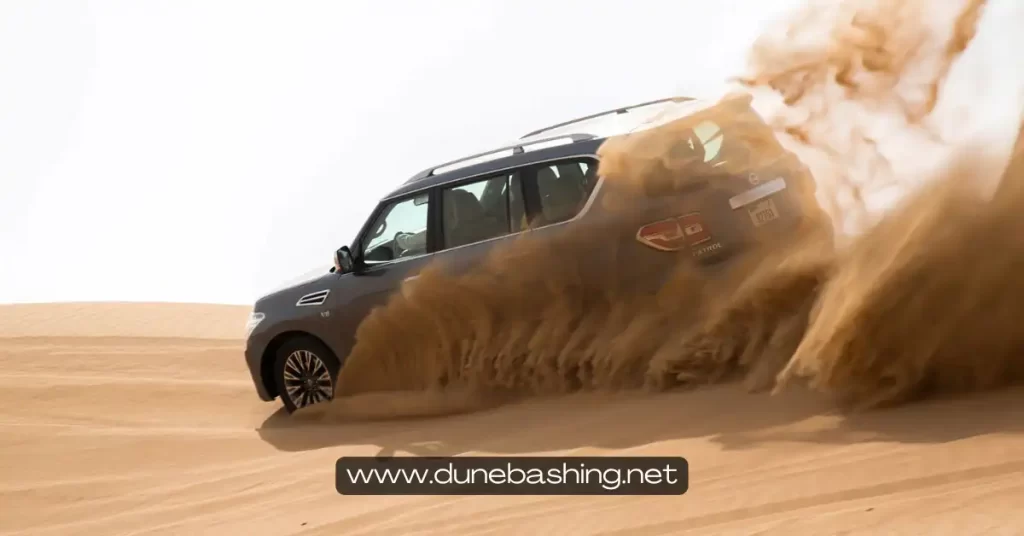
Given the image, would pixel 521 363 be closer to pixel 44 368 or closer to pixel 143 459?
pixel 143 459

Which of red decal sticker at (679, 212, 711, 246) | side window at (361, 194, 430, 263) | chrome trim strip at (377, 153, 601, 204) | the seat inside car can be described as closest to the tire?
side window at (361, 194, 430, 263)

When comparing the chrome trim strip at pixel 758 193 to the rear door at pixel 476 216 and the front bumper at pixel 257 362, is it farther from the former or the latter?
the front bumper at pixel 257 362

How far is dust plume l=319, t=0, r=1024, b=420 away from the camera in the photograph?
5.57 m

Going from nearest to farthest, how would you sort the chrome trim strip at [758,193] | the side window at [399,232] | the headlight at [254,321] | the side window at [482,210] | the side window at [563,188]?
the chrome trim strip at [758,193] → the side window at [563,188] → the side window at [482,210] → the side window at [399,232] → the headlight at [254,321]

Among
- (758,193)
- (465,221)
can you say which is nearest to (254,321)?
(465,221)

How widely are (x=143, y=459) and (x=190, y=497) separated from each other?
1.53 meters

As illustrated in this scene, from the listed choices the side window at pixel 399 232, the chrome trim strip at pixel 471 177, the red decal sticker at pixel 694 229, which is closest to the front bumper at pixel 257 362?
the side window at pixel 399 232

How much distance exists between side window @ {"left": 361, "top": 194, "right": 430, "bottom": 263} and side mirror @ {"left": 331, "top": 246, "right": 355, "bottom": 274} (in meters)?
0.11

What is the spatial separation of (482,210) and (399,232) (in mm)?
793

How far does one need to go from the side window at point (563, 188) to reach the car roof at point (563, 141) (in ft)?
0.27

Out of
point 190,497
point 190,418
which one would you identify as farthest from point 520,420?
point 190,418

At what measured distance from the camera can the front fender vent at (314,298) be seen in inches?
332

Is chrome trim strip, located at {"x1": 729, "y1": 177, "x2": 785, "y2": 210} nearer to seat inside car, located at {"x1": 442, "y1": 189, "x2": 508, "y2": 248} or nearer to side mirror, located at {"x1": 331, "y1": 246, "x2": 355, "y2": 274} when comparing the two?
seat inside car, located at {"x1": 442, "y1": 189, "x2": 508, "y2": 248}

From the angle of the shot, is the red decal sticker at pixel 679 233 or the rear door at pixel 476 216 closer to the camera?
the red decal sticker at pixel 679 233
